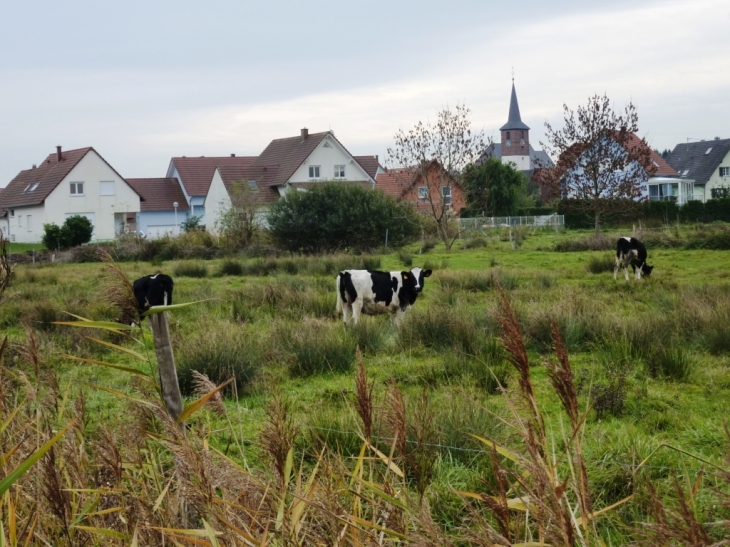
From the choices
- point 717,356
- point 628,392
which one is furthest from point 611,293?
point 628,392

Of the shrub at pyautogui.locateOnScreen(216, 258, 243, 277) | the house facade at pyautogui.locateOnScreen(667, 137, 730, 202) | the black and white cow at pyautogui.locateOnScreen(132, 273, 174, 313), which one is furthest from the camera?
the house facade at pyautogui.locateOnScreen(667, 137, 730, 202)

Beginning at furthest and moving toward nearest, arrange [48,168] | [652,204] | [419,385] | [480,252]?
1. [48,168]
2. [652,204]
3. [480,252]
4. [419,385]

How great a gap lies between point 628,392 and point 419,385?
76.2 inches

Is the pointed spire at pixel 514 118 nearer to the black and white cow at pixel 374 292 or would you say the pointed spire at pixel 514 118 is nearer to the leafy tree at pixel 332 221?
the leafy tree at pixel 332 221

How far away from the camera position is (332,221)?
3341 centimetres

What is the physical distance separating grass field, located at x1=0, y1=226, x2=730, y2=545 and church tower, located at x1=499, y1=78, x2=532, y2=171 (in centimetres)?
12757

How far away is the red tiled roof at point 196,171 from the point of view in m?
65.5

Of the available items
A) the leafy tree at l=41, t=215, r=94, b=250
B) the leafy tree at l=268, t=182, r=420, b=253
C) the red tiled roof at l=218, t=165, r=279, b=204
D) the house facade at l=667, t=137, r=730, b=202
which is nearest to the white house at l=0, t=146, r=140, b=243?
the red tiled roof at l=218, t=165, r=279, b=204

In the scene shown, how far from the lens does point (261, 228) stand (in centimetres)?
3691

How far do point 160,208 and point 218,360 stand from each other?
58.2 m

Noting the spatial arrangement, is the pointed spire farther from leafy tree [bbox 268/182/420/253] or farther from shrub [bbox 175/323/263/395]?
shrub [bbox 175/323/263/395]

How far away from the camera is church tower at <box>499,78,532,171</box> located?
142 m

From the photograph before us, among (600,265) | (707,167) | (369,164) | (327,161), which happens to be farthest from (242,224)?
(707,167)

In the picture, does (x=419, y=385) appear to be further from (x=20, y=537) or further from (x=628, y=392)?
(x=20, y=537)
